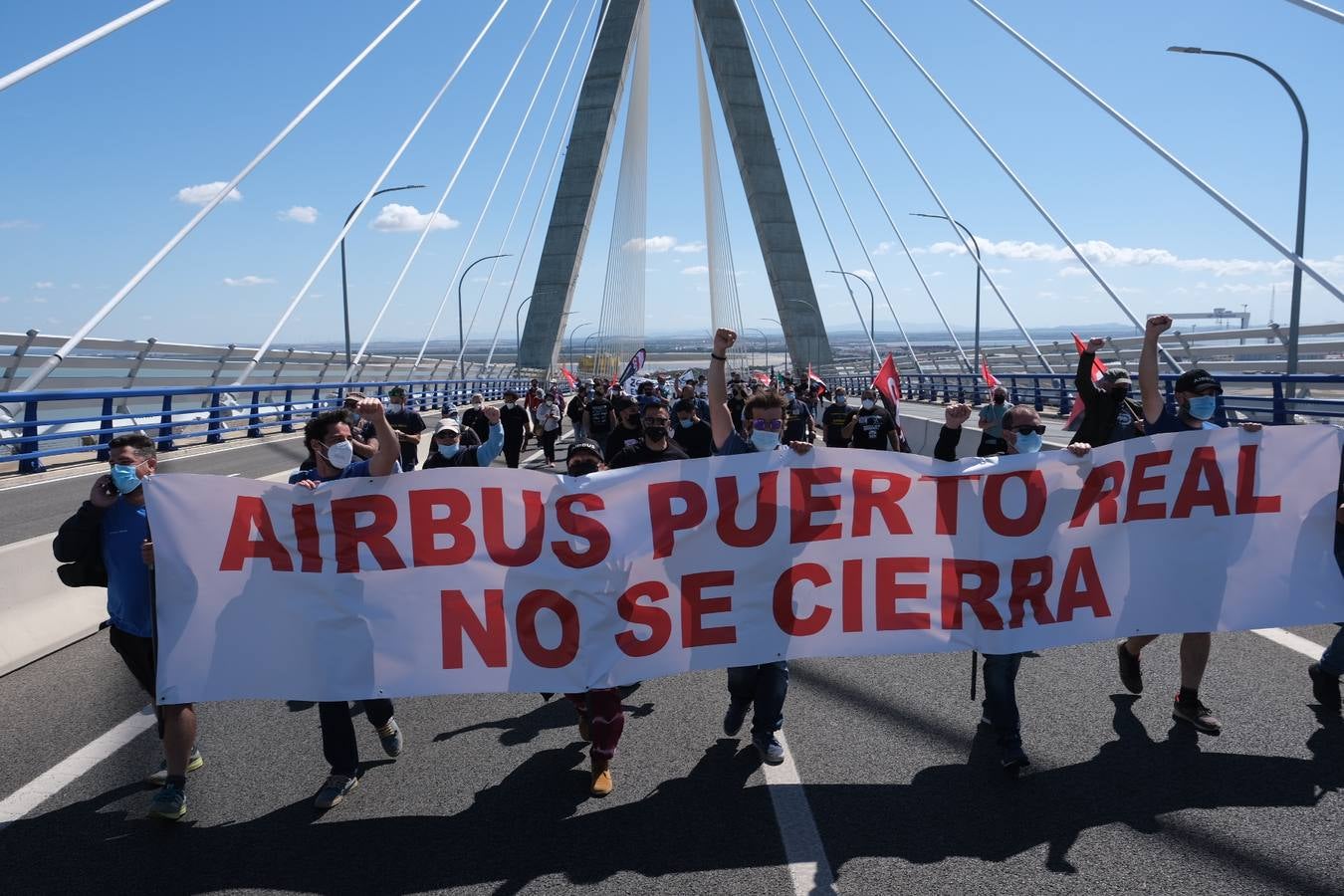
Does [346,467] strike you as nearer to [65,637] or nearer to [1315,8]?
[65,637]

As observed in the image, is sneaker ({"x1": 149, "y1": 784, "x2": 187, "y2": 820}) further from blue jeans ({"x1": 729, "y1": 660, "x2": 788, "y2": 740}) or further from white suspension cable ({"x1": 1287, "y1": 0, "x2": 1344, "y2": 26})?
white suspension cable ({"x1": 1287, "y1": 0, "x2": 1344, "y2": 26})

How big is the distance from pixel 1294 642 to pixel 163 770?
6.54 meters

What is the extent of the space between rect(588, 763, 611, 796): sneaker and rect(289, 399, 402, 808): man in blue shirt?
107cm

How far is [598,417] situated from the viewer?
1574cm

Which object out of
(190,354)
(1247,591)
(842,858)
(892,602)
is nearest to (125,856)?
(842,858)

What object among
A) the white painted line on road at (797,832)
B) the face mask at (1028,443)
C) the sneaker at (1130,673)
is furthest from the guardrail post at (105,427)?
the sneaker at (1130,673)

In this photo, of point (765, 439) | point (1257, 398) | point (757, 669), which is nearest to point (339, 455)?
point (765, 439)

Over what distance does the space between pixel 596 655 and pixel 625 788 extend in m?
0.60

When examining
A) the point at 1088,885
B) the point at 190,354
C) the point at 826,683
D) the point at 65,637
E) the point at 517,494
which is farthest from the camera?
the point at 190,354

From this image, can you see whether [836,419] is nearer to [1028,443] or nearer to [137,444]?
[1028,443]

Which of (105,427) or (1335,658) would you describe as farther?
(105,427)

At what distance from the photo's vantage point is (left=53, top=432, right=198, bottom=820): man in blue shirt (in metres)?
4.34

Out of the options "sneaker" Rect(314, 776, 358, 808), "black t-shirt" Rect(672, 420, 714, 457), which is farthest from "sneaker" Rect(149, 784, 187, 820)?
"black t-shirt" Rect(672, 420, 714, 457)

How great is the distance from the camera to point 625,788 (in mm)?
4480
